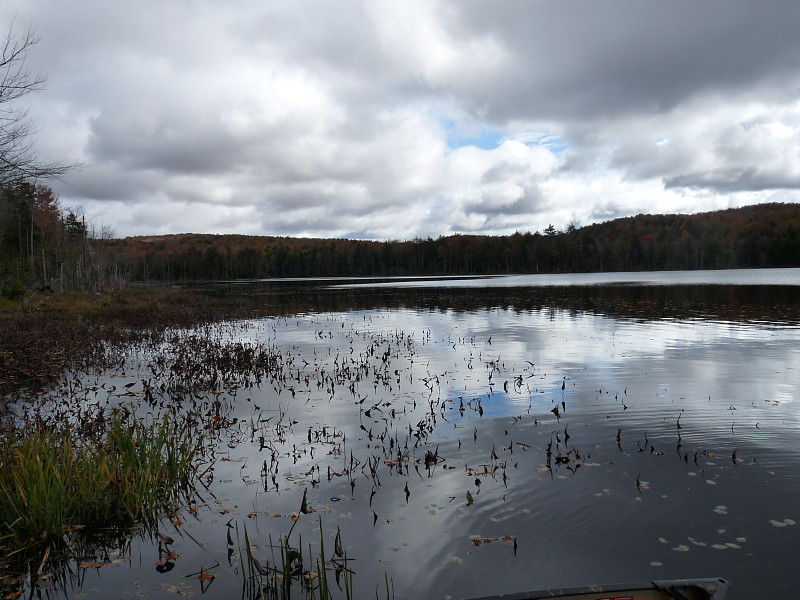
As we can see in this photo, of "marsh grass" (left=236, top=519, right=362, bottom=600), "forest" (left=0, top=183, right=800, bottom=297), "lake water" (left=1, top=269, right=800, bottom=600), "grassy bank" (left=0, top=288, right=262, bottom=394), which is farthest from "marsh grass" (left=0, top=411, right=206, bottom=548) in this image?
"forest" (left=0, top=183, right=800, bottom=297)

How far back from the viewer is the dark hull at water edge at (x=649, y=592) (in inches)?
159

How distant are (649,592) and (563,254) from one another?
173179mm

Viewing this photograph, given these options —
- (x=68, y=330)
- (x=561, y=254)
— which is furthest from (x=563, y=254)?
(x=68, y=330)

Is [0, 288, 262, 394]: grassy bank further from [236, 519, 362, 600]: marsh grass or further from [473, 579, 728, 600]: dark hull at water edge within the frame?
[473, 579, 728, 600]: dark hull at water edge

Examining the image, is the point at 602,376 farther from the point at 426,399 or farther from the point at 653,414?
the point at 426,399

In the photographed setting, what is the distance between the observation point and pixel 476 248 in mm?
194375

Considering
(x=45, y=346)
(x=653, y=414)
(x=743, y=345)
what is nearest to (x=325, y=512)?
(x=653, y=414)

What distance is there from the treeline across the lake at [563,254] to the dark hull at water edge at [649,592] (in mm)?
170953

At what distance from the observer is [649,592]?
415cm

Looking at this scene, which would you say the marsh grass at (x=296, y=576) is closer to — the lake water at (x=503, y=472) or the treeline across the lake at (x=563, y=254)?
the lake water at (x=503, y=472)

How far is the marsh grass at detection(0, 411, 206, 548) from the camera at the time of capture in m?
5.55

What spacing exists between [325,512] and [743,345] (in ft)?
65.0

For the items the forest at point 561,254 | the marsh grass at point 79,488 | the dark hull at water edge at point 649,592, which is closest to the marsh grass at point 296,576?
the dark hull at water edge at point 649,592

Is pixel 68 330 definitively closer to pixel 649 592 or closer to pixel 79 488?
pixel 79 488
